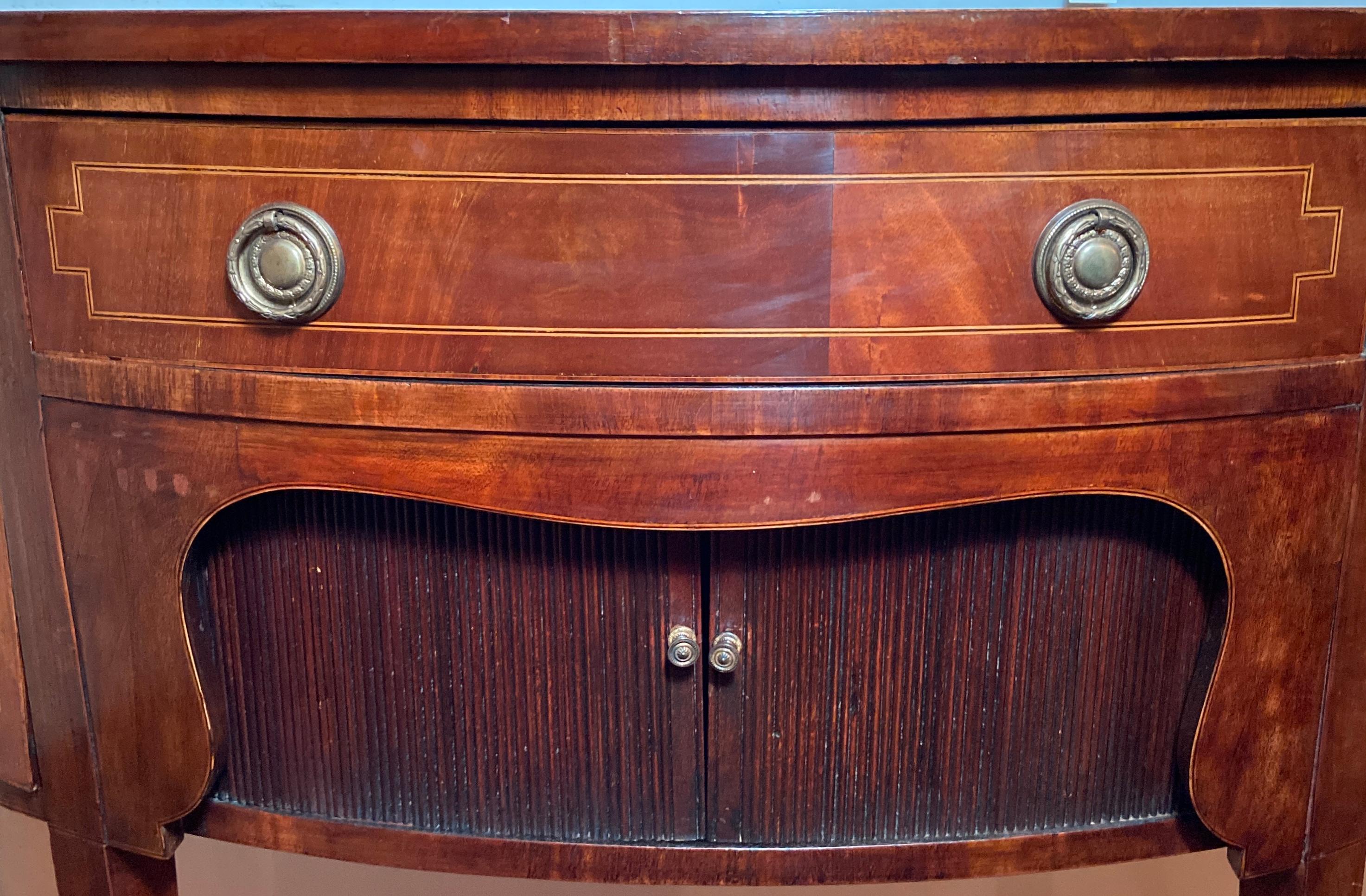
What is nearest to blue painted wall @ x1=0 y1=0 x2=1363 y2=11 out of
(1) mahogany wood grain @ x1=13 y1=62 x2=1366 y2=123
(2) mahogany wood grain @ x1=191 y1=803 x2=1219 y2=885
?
(1) mahogany wood grain @ x1=13 y1=62 x2=1366 y2=123

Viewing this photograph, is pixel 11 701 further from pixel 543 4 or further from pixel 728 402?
pixel 543 4

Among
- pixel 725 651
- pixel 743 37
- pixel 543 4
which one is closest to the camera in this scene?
pixel 743 37

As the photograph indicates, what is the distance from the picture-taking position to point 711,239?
0.45 metres

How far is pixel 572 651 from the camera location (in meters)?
0.55

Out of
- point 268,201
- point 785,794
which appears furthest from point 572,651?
point 268,201

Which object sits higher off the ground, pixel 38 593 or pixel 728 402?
pixel 728 402

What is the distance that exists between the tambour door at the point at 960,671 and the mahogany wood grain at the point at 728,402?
73 millimetres

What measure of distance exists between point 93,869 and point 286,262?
376 millimetres

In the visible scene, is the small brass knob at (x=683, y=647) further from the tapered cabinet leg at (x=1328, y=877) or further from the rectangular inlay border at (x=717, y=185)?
the tapered cabinet leg at (x=1328, y=877)

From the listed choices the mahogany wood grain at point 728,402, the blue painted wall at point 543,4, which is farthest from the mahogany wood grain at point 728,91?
the blue painted wall at point 543,4

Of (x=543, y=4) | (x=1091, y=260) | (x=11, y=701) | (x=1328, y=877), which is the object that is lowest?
(x=1328, y=877)

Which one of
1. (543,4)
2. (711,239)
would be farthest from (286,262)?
(543,4)

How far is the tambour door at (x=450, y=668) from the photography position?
0.54m

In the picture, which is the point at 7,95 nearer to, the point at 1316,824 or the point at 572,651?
the point at 572,651
